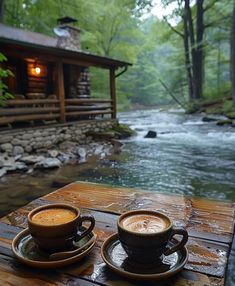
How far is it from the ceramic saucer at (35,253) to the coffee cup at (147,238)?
0.73 feet

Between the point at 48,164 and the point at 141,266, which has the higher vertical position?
the point at 141,266

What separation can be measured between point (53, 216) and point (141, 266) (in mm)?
446

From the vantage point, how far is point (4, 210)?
4.00 metres

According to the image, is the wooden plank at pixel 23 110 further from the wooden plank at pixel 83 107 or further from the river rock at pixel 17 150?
the river rock at pixel 17 150

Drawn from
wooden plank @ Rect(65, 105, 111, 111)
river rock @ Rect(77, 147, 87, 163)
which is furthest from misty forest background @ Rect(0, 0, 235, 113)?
river rock @ Rect(77, 147, 87, 163)

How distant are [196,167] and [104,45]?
1734cm

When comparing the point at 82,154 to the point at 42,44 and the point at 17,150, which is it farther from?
the point at 42,44

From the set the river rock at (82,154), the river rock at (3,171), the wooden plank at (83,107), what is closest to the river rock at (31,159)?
the river rock at (3,171)

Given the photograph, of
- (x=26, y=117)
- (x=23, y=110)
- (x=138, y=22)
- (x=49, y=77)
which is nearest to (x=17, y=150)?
(x=26, y=117)

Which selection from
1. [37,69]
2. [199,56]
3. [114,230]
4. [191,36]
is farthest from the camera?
[199,56]

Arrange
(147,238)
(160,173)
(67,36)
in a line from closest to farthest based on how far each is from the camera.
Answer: (147,238), (160,173), (67,36)

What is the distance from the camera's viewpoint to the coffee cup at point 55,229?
1.15 meters

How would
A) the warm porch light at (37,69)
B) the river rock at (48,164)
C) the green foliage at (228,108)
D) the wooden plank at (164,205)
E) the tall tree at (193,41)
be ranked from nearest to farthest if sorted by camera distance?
the wooden plank at (164,205)
the river rock at (48,164)
the warm porch light at (37,69)
the green foliage at (228,108)
the tall tree at (193,41)

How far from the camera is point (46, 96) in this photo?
1118 centimetres
